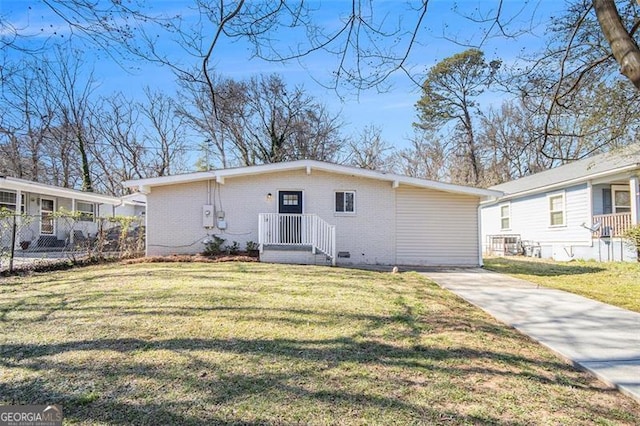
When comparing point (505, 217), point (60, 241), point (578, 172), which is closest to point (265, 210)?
Answer: point (60, 241)

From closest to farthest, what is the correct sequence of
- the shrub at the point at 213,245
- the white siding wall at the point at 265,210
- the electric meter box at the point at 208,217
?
the shrub at the point at 213,245 < the electric meter box at the point at 208,217 < the white siding wall at the point at 265,210

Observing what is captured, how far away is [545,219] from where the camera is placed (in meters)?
14.7

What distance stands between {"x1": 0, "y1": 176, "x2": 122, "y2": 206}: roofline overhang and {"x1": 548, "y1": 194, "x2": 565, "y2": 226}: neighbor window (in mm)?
19384

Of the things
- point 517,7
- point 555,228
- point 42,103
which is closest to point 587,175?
point 555,228

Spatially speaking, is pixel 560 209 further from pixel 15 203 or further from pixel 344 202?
pixel 15 203

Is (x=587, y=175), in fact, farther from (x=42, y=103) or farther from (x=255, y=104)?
(x=42, y=103)

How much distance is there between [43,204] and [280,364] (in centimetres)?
1664

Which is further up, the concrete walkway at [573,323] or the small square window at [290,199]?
the small square window at [290,199]

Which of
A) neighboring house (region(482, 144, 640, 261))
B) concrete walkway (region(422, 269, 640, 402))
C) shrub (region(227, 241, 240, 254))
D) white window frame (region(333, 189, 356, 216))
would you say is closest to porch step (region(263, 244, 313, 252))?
shrub (region(227, 241, 240, 254))

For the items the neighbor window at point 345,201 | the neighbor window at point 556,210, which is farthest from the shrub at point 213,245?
the neighbor window at point 556,210

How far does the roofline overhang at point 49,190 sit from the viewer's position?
12461mm

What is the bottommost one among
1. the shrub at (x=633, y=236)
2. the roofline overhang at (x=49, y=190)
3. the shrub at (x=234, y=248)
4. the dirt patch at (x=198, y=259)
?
the dirt patch at (x=198, y=259)

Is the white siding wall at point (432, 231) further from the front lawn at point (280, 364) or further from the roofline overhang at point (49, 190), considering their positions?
the roofline overhang at point (49, 190)

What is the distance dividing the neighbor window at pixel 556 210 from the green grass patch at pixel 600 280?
111 inches
